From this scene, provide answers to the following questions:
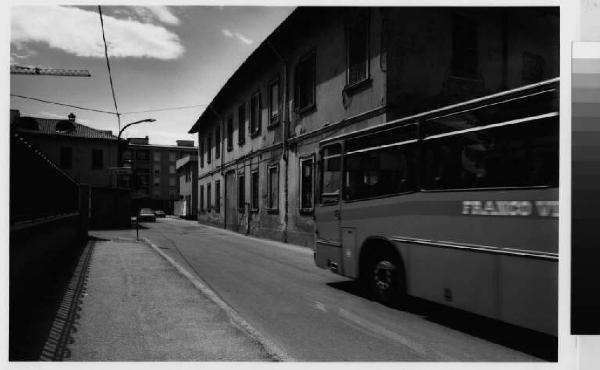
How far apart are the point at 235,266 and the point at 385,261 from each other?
5.02 m

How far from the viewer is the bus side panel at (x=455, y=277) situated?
5047 mm

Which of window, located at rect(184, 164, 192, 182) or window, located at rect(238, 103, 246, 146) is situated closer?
window, located at rect(238, 103, 246, 146)

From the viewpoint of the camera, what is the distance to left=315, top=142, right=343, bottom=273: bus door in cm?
804

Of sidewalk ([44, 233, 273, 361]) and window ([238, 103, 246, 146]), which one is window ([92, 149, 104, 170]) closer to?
window ([238, 103, 246, 146])

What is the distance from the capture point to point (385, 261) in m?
6.80

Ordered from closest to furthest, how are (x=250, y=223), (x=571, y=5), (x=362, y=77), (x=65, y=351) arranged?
(x=65, y=351), (x=571, y=5), (x=362, y=77), (x=250, y=223)

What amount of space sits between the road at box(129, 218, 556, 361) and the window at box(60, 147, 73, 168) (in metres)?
40.8

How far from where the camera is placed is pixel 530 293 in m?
4.62

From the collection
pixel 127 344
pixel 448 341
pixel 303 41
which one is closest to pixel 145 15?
pixel 127 344

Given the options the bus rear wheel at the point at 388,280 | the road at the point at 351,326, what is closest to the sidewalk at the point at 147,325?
the road at the point at 351,326

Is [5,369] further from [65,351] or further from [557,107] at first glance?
[557,107]

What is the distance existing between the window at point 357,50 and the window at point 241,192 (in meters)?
11.9

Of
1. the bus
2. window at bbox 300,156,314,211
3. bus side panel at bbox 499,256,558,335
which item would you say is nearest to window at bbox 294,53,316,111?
window at bbox 300,156,314,211

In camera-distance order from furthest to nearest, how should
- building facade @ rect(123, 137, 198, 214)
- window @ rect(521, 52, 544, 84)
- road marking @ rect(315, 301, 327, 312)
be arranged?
building facade @ rect(123, 137, 198, 214) < window @ rect(521, 52, 544, 84) < road marking @ rect(315, 301, 327, 312)
